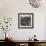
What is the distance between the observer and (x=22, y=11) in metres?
5.25

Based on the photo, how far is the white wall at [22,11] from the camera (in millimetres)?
5227

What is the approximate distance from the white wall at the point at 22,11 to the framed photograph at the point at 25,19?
113mm

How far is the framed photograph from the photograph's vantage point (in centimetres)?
525

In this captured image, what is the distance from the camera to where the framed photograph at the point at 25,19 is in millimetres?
5250

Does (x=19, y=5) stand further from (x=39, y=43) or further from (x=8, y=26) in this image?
(x=39, y=43)

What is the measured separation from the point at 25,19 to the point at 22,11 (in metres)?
0.32

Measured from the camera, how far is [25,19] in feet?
17.3

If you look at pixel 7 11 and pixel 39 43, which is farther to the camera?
pixel 7 11

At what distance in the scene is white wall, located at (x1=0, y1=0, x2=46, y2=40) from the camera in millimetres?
5227

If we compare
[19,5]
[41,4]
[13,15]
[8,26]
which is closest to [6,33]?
[8,26]

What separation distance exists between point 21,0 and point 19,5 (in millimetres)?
204

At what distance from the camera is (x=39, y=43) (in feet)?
14.1

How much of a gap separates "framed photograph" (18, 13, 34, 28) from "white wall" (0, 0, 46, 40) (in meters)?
0.11

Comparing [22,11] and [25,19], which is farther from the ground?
[22,11]
